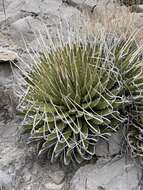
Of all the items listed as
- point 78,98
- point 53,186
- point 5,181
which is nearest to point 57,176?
point 53,186

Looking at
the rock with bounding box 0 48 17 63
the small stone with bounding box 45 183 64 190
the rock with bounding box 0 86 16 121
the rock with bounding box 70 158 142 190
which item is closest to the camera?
the rock with bounding box 70 158 142 190

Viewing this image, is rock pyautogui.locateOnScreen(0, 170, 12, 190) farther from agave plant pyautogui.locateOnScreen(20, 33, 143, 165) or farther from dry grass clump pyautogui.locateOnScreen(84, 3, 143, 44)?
dry grass clump pyautogui.locateOnScreen(84, 3, 143, 44)

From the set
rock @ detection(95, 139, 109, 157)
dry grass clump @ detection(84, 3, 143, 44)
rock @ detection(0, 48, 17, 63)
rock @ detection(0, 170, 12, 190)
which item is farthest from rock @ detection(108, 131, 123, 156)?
rock @ detection(0, 48, 17, 63)

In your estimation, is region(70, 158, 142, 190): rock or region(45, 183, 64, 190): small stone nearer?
Result: region(70, 158, 142, 190): rock

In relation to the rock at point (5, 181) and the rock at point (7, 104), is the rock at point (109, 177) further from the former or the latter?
the rock at point (7, 104)

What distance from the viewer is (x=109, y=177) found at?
3.05m

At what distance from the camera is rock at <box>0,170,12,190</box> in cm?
309

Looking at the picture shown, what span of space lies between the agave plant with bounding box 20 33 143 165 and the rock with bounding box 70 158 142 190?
4.6 inches

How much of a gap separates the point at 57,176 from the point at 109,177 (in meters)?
0.41

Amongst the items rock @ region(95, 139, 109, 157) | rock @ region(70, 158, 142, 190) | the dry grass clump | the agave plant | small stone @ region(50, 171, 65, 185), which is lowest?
small stone @ region(50, 171, 65, 185)

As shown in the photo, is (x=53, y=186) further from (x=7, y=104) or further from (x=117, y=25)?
(x=117, y=25)

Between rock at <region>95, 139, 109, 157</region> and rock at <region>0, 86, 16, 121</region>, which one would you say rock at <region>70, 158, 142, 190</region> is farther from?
rock at <region>0, 86, 16, 121</region>

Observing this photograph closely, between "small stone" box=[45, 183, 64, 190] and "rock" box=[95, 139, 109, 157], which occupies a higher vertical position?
"rock" box=[95, 139, 109, 157]

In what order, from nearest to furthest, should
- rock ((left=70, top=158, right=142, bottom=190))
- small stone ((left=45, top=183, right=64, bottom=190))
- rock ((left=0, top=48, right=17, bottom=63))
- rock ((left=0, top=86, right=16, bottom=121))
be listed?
1. rock ((left=70, top=158, right=142, bottom=190))
2. small stone ((left=45, top=183, right=64, bottom=190))
3. rock ((left=0, top=86, right=16, bottom=121))
4. rock ((left=0, top=48, right=17, bottom=63))
